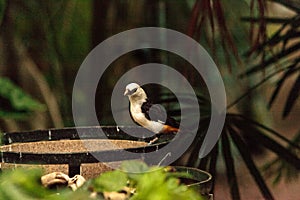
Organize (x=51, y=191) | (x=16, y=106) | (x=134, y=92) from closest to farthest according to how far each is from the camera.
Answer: (x=51, y=191) → (x=134, y=92) → (x=16, y=106)

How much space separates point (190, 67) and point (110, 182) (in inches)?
63.2

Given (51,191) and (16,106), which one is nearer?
(51,191)

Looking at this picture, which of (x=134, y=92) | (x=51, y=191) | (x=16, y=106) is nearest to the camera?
(x=51, y=191)

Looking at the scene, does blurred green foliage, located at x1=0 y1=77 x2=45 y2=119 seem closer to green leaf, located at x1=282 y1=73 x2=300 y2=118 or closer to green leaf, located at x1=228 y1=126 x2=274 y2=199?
green leaf, located at x1=228 y1=126 x2=274 y2=199

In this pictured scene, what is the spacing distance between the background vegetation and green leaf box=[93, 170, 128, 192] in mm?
1536

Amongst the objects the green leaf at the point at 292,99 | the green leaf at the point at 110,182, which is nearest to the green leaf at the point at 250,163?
the green leaf at the point at 292,99

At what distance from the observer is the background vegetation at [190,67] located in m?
1.79

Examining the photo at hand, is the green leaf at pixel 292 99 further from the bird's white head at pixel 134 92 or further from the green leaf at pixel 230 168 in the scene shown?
the bird's white head at pixel 134 92

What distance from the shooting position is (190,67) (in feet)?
5.97

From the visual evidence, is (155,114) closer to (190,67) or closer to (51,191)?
(190,67)

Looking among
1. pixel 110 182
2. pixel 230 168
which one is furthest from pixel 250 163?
pixel 110 182

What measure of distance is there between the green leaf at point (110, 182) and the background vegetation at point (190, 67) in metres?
1.54

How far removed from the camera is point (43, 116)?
71.4 inches

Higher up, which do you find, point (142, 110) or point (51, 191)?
point (142, 110)
